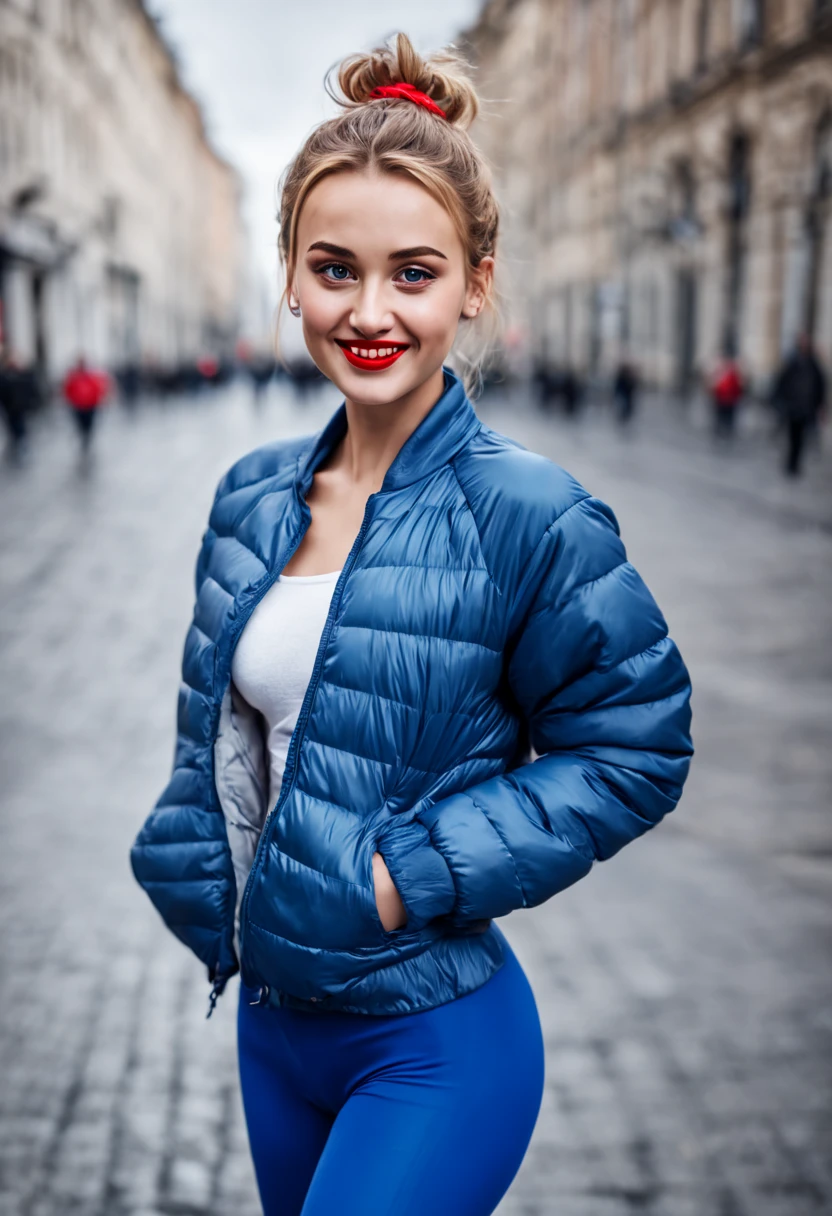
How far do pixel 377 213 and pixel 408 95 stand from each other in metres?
0.20

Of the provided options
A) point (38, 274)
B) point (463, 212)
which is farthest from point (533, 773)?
point (38, 274)

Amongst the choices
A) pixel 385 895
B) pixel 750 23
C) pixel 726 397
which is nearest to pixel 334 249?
pixel 385 895

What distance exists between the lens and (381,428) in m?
1.93

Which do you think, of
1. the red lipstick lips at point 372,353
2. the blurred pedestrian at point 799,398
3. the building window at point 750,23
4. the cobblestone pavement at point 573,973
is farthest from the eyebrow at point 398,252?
the building window at point 750,23

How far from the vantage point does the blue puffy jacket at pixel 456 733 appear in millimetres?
1703

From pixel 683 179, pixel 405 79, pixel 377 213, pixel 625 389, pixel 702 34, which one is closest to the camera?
pixel 377 213

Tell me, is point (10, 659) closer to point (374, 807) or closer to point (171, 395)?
point (374, 807)

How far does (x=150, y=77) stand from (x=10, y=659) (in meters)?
64.0

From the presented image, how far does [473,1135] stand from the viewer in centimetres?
174

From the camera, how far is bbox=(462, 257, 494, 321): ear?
1.86 m

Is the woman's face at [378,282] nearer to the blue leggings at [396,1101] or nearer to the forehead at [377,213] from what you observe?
the forehead at [377,213]

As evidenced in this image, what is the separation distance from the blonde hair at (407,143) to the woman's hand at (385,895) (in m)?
0.83

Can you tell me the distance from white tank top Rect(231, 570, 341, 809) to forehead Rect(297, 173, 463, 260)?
0.46 m

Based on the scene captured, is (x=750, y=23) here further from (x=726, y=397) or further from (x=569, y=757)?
(x=569, y=757)
